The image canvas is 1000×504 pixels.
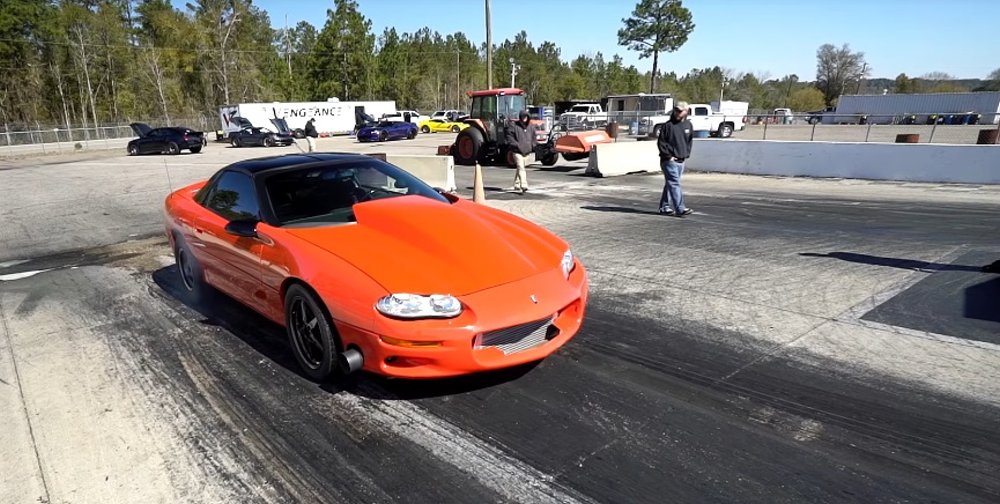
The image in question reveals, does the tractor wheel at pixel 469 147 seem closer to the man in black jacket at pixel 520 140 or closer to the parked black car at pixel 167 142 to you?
the man in black jacket at pixel 520 140

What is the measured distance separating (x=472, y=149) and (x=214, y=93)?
182ft

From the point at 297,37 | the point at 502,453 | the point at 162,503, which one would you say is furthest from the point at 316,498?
the point at 297,37

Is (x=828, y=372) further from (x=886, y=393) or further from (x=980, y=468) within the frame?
(x=980, y=468)

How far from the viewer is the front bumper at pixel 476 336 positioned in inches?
118

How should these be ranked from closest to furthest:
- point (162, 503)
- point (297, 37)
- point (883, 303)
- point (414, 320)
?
point (162, 503), point (414, 320), point (883, 303), point (297, 37)

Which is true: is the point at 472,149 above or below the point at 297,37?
below

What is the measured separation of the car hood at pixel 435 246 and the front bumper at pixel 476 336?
0.14 meters

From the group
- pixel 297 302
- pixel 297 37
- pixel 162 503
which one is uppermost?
pixel 297 37

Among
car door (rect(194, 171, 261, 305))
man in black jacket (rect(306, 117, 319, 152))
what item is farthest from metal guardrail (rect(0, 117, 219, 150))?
car door (rect(194, 171, 261, 305))

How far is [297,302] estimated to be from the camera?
11.7 feet

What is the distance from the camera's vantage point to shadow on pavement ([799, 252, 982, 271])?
5.69 meters

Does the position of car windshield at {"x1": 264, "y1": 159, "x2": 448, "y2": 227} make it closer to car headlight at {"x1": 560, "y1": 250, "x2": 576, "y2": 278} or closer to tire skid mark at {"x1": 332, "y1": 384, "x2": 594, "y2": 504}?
car headlight at {"x1": 560, "y1": 250, "x2": 576, "y2": 278}

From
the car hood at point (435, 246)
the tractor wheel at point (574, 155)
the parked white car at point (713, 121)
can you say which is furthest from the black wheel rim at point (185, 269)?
the parked white car at point (713, 121)

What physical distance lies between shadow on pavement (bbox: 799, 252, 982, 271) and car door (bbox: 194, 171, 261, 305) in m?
5.80
